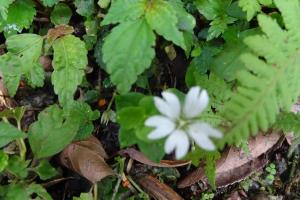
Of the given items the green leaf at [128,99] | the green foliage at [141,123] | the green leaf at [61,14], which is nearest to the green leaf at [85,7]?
the green leaf at [61,14]

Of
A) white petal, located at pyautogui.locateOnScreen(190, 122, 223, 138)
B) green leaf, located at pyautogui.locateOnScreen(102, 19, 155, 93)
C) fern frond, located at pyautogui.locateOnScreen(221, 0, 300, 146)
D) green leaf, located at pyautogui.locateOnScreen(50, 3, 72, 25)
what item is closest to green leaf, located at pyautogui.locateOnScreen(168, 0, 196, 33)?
green leaf, located at pyautogui.locateOnScreen(102, 19, 155, 93)

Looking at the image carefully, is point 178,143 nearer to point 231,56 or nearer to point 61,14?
point 231,56

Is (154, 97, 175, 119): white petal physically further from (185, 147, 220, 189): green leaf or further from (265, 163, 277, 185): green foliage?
(265, 163, 277, 185): green foliage

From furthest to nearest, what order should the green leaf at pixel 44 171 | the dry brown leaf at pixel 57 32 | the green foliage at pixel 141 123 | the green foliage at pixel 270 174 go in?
the green foliage at pixel 270 174 < the dry brown leaf at pixel 57 32 < the green leaf at pixel 44 171 < the green foliage at pixel 141 123

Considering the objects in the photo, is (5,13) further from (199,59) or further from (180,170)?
(180,170)

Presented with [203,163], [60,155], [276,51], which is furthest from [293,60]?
[60,155]

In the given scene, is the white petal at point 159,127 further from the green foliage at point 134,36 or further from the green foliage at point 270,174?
the green foliage at point 270,174

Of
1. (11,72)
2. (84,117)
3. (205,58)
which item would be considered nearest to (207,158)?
(205,58)
